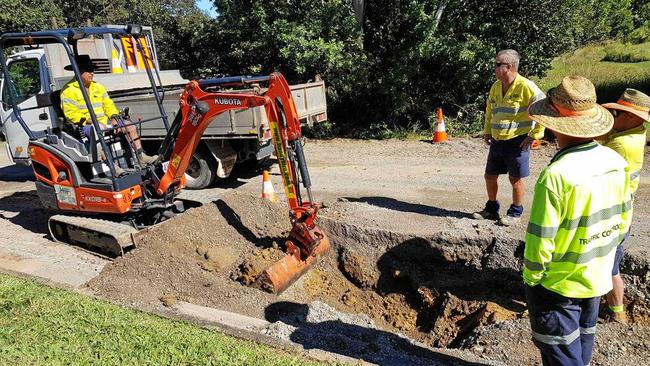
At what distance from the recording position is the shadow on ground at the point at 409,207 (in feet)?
21.3

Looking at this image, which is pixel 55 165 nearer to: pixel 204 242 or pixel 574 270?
pixel 204 242

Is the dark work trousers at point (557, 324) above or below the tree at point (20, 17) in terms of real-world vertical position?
below

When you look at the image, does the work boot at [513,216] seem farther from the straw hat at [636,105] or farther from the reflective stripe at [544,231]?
the reflective stripe at [544,231]

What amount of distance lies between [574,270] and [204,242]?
452 centimetres

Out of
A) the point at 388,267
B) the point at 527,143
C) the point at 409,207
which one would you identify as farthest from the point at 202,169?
the point at 527,143

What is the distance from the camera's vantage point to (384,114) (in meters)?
13.6

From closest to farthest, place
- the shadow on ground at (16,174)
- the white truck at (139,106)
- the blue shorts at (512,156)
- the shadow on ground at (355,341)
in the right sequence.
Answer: the shadow on ground at (355,341) → the blue shorts at (512,156) → the white truck at (139,106) → the shadow on ground at (16,174)

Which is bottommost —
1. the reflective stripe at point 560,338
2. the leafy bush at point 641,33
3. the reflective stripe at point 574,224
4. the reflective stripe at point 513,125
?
the reflective stripe at point 560,338

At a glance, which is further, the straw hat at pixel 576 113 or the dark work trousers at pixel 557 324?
the dark work trousers at pixel 557 324

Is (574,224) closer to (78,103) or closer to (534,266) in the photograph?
(534,266)

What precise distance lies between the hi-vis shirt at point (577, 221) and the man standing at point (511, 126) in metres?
2.66

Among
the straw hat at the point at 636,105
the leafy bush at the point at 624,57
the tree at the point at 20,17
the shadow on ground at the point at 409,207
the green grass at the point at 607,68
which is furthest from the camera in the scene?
the leafy bush at the point at 624,57

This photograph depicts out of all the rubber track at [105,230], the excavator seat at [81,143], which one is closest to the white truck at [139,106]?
the excavator seat at [81,143]

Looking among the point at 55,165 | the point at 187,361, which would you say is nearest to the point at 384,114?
the point at 55,165
